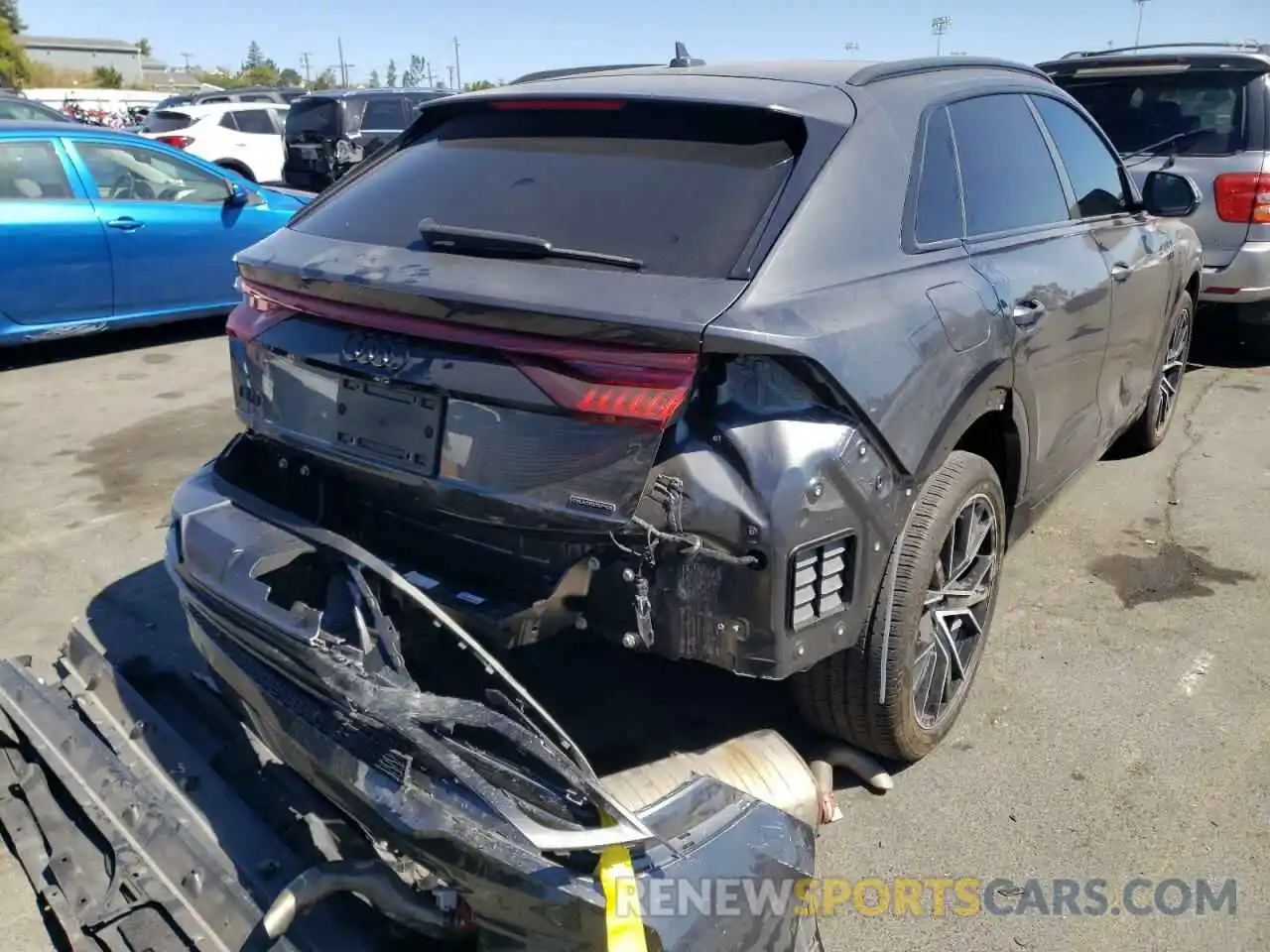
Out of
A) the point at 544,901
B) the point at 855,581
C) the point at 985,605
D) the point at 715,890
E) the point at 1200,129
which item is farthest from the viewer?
the point at 1200,129

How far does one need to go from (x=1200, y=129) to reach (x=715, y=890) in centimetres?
637

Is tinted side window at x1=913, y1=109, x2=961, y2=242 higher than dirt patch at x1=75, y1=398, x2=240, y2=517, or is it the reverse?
tinted side window at x1=913, y1=109, x2=961, y2=242

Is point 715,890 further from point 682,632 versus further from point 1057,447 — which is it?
point 1057,447

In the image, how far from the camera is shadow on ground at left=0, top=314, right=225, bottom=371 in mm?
7202

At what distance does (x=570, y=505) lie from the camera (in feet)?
6.89

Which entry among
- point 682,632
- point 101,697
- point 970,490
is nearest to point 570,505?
point 682,632

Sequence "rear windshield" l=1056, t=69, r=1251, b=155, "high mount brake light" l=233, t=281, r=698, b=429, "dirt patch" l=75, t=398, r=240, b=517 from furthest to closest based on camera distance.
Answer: "rear windshield" l=1056, t=69, r=1251, b=155 < "dirt patch" l=75, t=398, r=240, b=517 < "high mount brake light" l=233, t=281, r=698, b=429

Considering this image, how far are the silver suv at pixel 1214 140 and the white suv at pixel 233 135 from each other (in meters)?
13.8

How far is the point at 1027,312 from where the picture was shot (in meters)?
3.01

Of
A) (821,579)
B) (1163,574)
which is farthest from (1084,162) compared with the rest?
(821,579)

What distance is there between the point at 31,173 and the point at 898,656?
6595 mm

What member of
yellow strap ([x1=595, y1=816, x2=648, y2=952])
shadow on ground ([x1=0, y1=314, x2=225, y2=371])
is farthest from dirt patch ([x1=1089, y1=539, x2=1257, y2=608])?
shadow on ground ([x1=0, y1=314, x2=225, y2=371])

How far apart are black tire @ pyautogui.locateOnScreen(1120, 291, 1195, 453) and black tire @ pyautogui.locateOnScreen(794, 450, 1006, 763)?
259cm

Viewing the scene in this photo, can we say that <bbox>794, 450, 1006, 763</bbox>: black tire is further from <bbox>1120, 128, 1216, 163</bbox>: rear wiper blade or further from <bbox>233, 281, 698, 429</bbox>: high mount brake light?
<bbox>1120, 128, 1216, 163</bbox>: rear wiper blade
